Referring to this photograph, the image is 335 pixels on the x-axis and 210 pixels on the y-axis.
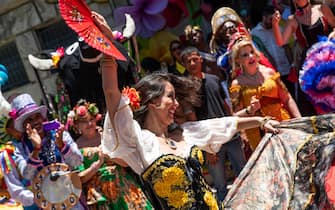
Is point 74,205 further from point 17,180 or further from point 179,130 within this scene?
point 179,130

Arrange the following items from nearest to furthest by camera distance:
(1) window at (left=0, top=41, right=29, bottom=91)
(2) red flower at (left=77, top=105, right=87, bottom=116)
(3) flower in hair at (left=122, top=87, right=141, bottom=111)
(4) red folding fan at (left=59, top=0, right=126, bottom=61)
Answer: (4) red folding fan at (left=59, top=0, right=126, bottom=61) < (3) flower in hair at (left=122, top=87, right=141, bottom=111) < (2) red flower at (left=77, top=105, right=87, bottom=116) < (1) window at (left=0, top=41, right=29, bottom=91)

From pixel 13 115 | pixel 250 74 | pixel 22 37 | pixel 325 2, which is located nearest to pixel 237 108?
pixel 250 74

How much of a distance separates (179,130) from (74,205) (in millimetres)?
1182

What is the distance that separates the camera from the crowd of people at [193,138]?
3.11 meters

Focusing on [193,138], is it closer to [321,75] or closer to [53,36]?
[321,75]

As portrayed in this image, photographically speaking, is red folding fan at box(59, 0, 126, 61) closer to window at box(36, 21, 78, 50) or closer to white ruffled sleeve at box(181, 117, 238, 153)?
white ruffled sleeve at box(181, 117, 238, 153)

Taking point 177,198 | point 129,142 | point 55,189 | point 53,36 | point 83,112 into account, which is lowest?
point 53,36

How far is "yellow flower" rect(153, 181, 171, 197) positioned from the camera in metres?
3.06

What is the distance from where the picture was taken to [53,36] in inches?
360

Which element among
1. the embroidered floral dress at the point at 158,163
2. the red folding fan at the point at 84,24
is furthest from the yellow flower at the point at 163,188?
the red folding fan at the point at 84,24

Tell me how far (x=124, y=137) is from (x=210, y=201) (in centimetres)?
55

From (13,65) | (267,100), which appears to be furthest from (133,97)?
(13,65)

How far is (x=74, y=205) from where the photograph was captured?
420 centimetres

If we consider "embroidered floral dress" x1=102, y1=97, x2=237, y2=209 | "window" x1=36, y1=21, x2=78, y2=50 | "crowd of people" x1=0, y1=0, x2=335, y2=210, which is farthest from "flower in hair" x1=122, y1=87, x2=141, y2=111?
"window" x1=36, y1=21, x2=78, y2=50
